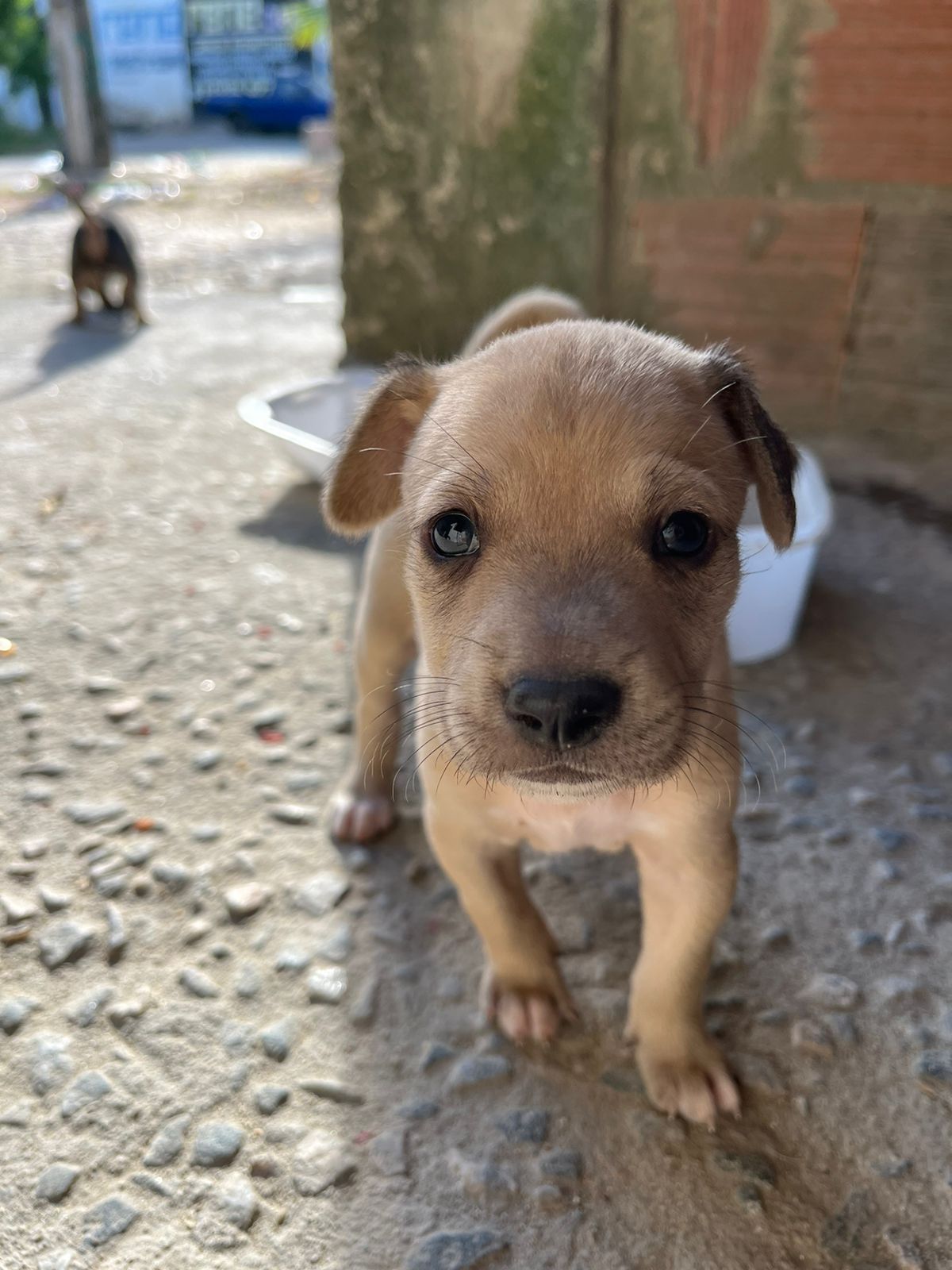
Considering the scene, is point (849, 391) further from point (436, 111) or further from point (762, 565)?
point (436, 111)

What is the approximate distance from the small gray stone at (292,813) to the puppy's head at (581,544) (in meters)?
1.36

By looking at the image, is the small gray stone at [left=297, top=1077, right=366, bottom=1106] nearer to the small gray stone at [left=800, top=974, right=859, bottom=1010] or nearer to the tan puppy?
the tan puppy

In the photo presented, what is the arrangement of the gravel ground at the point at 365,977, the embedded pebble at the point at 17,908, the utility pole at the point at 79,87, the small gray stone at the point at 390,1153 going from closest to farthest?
the gravel ground at the point at 365,977 → the small gray stone at the point at 390,1153 → the embedded pebble at the point at 17,908 → the utility pole at the point at 79,87

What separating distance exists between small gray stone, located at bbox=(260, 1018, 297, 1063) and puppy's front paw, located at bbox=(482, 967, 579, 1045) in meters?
0.52

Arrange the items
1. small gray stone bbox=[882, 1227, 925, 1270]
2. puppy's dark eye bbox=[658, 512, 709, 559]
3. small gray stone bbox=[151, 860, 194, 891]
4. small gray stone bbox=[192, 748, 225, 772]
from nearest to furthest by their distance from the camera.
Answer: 1. puppy's dark eye bbox=[658, 512, 709, 559]
2. small gray stone bbox=[882, 1227, 925, 1270]
3. small gray stone bbox=[151, 860, 194, 891]
4. small gray stone bbox=[192, 748, 225, 772]

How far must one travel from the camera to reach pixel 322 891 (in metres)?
3.16

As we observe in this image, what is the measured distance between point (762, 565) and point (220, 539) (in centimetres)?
286

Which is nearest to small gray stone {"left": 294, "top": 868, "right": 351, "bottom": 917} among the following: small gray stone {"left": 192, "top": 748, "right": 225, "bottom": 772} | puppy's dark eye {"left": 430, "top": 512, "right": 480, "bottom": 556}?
small gray stone {"left": 192, "top": 748, "right": 225, "bottom": 772}

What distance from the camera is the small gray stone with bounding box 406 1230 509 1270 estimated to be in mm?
2146

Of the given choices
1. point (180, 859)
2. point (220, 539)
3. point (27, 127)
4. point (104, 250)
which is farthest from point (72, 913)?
point (27, 127)

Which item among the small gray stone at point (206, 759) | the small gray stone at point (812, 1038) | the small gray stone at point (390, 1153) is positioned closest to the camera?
the small gray stone at point (390, 1153)

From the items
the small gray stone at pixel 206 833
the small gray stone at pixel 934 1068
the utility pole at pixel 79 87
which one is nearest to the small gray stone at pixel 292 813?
the small gray stone at pixel 206 833

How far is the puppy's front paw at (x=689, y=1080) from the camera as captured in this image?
7.95 feet

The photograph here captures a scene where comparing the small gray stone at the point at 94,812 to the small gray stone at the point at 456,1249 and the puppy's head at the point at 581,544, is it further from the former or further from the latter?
the small gray stone at the point at 456,1249
